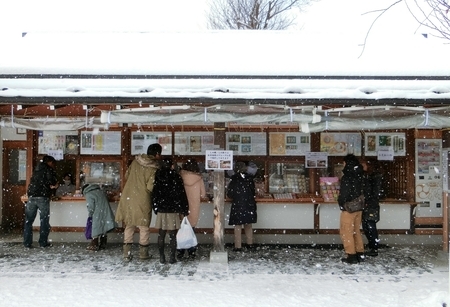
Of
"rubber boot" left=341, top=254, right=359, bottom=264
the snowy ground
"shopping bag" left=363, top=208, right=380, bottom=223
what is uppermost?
"shopping bag" left=363, top=208, right=380, bottom=223

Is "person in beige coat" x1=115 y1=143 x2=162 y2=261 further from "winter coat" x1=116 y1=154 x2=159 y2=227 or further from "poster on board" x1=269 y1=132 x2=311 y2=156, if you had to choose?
"poster on board" x1=269 y1=132 x2=311 y2=156

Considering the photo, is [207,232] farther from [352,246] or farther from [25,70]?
[25,70]

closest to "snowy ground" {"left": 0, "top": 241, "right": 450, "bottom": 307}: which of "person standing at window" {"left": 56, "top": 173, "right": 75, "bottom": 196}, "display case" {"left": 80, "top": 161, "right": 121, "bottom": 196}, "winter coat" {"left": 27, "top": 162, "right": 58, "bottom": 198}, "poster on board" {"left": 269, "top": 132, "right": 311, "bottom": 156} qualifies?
"winter coat" {"left": 27, "top": 162, "right": 58, "bottom": 198}

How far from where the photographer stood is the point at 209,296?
20.6ft

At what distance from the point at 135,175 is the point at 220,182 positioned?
1.52 meters

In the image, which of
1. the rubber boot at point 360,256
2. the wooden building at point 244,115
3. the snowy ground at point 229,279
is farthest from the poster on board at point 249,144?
the rubber boot at point 360,256

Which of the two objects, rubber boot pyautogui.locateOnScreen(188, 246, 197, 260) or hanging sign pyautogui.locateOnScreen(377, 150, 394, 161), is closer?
rubber boot pyautogui.locateOnScreen(188, 246, 197, 260)

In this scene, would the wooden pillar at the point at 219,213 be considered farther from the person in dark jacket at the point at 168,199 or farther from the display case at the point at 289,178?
the display case at the point at 289,178

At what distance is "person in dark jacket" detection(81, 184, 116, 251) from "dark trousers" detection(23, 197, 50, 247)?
1.01m

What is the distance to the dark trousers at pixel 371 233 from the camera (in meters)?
8.70

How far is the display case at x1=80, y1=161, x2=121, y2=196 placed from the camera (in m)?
9.87

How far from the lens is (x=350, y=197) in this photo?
25.3 ft

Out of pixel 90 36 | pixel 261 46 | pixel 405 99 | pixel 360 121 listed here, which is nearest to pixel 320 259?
pixel 360 121

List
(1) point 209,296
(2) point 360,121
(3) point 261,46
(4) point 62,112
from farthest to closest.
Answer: (3) point 261,46, (4) point 62,112, (2) point 360,121, (1) point 209,296
